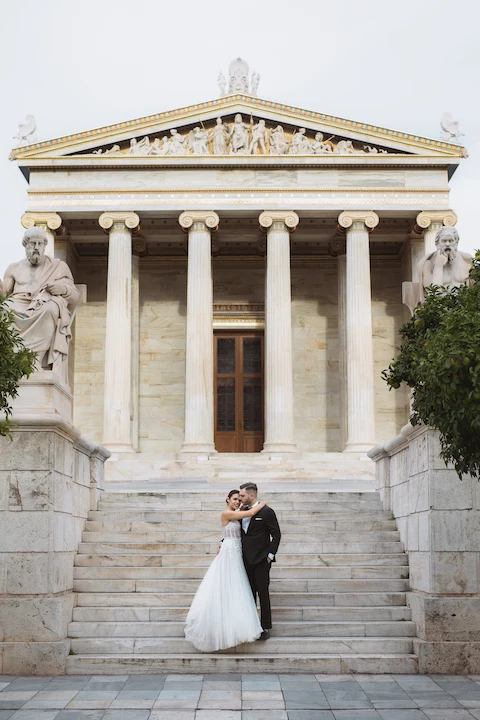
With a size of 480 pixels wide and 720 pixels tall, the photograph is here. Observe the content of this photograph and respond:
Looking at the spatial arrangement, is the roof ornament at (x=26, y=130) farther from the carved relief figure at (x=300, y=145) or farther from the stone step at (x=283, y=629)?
the stone step at (x=283, y=629)

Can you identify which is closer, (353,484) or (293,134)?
(353,484)

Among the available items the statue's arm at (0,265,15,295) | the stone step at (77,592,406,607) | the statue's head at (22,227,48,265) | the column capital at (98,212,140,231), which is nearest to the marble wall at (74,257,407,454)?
the column capital at (98,212,140,231)

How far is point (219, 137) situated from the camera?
30562 mm

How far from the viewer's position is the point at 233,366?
33781 millimetres

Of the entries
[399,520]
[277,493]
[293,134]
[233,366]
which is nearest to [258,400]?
[233,366]

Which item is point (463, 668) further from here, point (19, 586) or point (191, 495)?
point (191, 495)

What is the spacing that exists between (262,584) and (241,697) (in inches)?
73.2

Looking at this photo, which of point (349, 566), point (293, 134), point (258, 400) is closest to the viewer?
point (349, 566)

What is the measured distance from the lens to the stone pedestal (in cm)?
1055

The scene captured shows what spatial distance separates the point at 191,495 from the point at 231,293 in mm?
18824

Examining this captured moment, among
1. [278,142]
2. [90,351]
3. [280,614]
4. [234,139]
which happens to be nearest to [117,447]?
[90,351]

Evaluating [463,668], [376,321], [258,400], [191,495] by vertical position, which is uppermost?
[376,321]

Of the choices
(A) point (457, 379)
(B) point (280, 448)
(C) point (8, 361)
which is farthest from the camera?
(B) point (280, 448)

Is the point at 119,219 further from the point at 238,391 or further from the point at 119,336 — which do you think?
the point at 238,391
